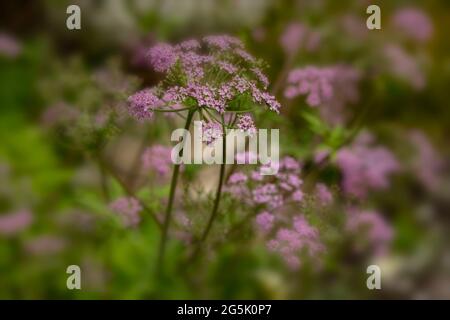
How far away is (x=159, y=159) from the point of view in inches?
40.4

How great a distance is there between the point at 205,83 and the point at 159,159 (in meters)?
0.30

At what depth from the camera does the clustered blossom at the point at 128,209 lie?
1018 mm

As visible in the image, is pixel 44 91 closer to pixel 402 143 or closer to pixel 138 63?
pixel 138 63

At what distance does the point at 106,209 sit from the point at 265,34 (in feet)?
1.97

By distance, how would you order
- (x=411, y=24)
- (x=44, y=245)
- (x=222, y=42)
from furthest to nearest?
1. (x=411, y=24)
2. (x=44, y=245)
3. (x=222, y=42)

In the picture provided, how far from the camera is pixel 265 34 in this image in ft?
4.33

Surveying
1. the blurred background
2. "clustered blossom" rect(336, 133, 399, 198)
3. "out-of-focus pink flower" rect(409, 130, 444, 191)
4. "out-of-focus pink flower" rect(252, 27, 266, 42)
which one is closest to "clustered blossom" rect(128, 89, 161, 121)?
the blurred background

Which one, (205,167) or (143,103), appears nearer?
(143,103)

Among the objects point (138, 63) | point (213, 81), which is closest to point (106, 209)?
point (138, 63)

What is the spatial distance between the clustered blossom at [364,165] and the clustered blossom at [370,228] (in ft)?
0.20

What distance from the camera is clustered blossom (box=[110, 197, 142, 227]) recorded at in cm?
102

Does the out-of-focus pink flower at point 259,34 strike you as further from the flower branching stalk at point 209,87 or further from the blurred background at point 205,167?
the flower branching stalk at point 209,87

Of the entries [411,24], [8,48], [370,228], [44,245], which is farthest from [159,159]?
[8,48]

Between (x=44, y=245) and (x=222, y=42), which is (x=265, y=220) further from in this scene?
(x=44, y=245)
